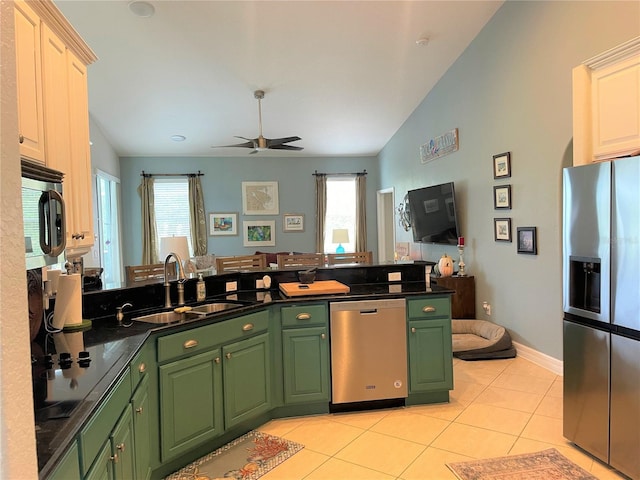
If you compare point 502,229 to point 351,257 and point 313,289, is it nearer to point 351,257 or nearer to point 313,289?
point 351,257

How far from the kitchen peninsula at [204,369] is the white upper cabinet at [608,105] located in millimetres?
1378

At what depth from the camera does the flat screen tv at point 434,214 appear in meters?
5.39

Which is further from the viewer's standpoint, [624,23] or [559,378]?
[559,378]

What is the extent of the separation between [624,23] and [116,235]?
7.46m

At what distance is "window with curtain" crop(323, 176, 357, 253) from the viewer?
8.49 m

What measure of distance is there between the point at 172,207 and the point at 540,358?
22.0ft

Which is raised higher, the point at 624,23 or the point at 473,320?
the point at 624,23

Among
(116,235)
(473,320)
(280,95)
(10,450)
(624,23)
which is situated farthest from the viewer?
(116,235)

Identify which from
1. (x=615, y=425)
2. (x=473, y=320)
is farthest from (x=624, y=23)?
(x=473, y=320)

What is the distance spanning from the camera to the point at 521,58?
4.00m

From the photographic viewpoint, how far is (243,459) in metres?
2.43

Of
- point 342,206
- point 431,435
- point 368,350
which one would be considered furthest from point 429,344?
point 342,206

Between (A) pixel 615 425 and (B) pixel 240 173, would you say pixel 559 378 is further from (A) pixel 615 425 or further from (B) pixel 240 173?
(B) pixel 240 173

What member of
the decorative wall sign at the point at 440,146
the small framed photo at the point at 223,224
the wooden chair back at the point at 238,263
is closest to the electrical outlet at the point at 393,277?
the wooden chair back at the point at 238,263
